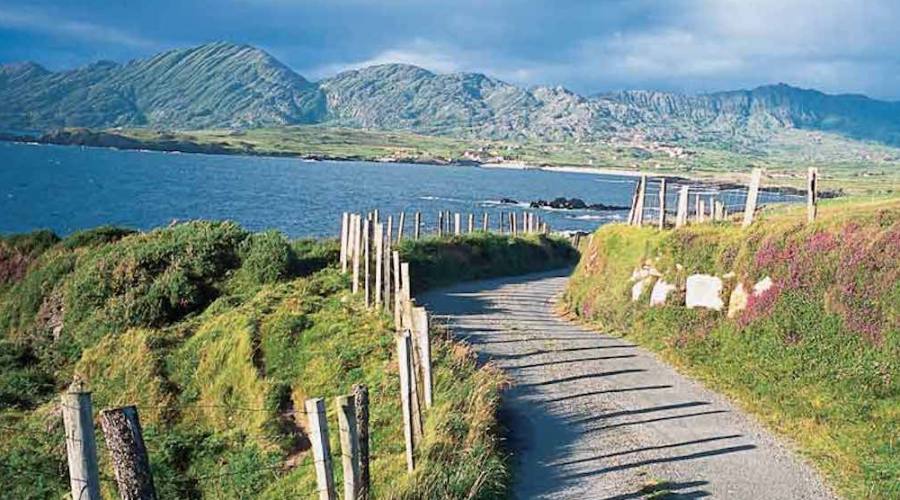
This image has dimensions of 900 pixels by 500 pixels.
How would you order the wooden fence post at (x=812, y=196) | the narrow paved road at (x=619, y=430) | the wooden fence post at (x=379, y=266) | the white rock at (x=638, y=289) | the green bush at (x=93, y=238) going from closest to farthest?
the narrow paved road at (x=619, y=430)
the wooden fence post at (x=812, y=196)
the wooden fence post at (x=379, y=266)
the white rock at (x=638, y=289)
the green bush at (x=93, y=238)

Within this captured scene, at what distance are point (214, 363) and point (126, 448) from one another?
1543 cm

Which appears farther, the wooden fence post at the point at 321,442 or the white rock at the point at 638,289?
the white rock at the point at 638,289

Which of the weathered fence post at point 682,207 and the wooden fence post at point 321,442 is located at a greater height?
the weathered fence post at point 682,207

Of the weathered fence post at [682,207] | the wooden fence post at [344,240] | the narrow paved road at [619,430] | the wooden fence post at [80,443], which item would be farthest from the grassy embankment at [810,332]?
the wooden fence post at [344,240]

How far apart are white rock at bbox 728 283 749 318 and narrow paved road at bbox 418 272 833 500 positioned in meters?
2.38

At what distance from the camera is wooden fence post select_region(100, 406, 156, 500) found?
6.89 metres

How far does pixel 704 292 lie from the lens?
2183 centimetres

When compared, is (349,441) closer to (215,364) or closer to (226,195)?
(215,364)

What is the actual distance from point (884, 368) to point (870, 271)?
262cm

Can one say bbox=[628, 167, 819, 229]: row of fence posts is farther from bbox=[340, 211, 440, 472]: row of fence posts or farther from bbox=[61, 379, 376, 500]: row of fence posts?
bbox=[61, 379, 376, 500]: row of fence posts

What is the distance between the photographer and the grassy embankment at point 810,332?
46.8 ft

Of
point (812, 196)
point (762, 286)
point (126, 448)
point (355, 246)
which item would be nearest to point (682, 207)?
point (812, 196)

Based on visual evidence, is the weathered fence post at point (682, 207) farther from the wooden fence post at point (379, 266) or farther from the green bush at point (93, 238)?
the green bush at point (93, 238)

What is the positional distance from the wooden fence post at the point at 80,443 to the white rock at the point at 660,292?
1902 cm
